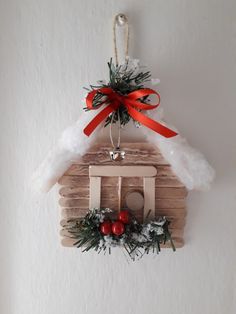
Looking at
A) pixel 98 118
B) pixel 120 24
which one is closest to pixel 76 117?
pixel 98 118

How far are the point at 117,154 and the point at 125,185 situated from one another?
78 mm

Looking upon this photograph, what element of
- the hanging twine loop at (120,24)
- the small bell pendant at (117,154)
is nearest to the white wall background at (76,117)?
the hanging twine loop at (120,24)

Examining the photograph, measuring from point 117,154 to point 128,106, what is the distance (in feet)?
0.35

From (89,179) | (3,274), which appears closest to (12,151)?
(89,179)

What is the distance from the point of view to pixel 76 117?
29.5 inches

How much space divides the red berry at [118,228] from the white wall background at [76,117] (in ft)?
0.49

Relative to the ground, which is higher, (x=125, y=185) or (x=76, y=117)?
(x=76, y=117)

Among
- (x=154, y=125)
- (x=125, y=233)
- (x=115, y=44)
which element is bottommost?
(x=125, y=233)

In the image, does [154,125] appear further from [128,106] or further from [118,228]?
[118,228]

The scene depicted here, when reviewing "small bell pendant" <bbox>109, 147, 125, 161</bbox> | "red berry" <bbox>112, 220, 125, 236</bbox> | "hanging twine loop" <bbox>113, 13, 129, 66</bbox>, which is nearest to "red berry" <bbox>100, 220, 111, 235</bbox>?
"red berry" <bbox>112, 220, 125, 236</bbox>

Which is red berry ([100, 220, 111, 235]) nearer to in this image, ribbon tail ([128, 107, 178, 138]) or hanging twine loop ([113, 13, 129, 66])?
ribbon tail ([128, 107, 178, 138])

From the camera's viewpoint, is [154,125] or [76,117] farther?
[76,117]

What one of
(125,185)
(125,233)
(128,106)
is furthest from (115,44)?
(125,233)

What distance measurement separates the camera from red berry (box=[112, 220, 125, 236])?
67 centimetres
